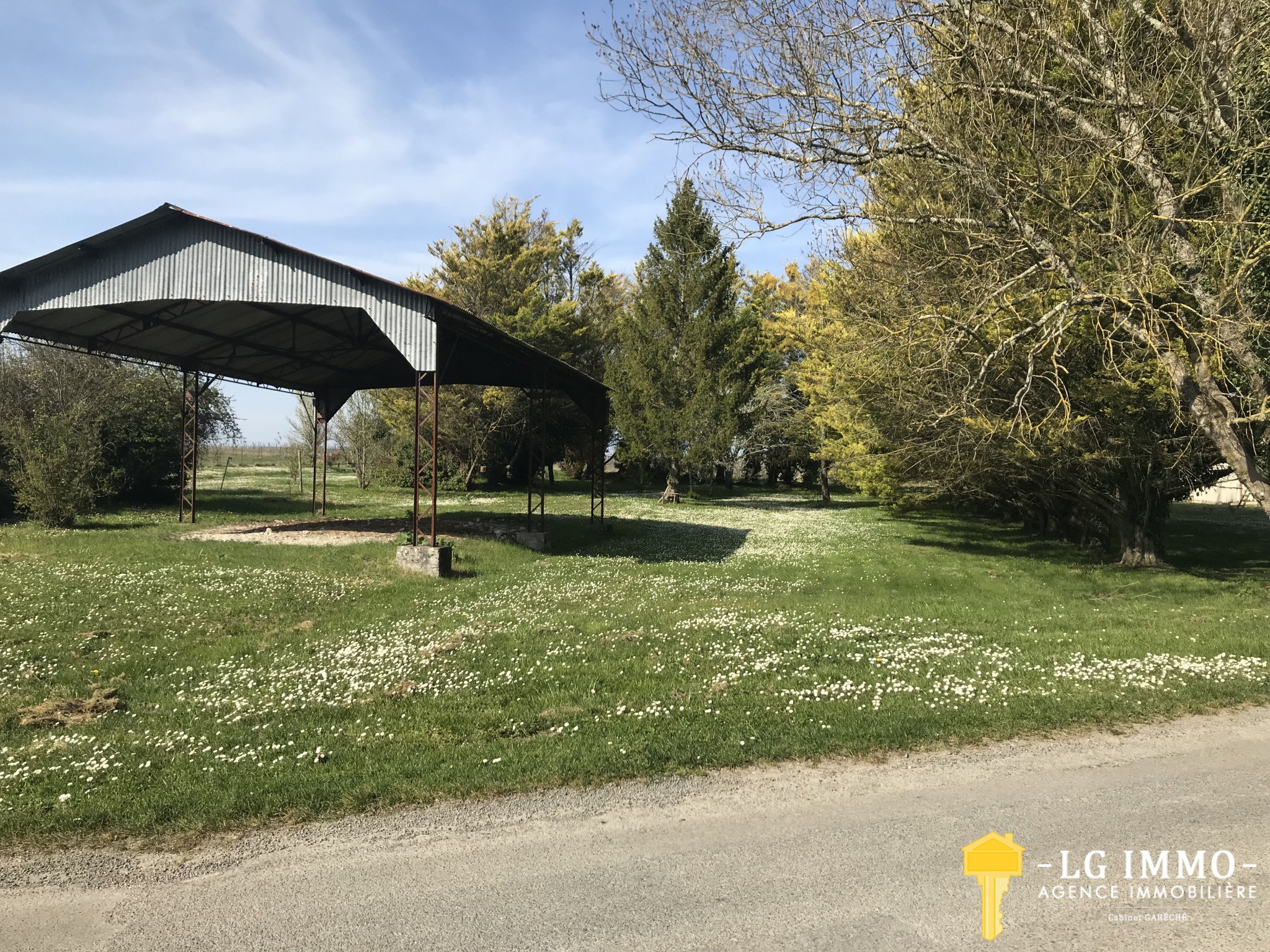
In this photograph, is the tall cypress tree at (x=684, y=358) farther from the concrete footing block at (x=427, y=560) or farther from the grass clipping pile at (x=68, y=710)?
the grass clipping pile at (x=68, y=710)

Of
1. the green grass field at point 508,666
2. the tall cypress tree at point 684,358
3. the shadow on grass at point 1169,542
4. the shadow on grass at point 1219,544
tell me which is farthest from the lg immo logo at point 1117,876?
the tall cypress tree at point 684,358

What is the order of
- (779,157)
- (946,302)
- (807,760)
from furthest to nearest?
1. (946,302)
2. (779,157)
3. (807,760)

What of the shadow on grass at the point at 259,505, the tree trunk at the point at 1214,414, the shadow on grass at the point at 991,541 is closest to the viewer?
the tree trunk at the point at 1214,414

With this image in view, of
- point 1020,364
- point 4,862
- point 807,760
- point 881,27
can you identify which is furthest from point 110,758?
point 1020,364

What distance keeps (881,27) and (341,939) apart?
12.3 metres

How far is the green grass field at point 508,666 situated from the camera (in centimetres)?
596

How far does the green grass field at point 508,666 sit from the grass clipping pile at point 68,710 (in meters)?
0.14

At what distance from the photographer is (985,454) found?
18.4 metres

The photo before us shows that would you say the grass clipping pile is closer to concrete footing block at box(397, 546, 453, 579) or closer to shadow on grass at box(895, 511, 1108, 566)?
concrete footing block at box(397, 546, 453, 579)

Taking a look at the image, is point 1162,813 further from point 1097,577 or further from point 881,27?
point 1097,577

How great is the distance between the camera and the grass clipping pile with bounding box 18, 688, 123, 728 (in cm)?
720

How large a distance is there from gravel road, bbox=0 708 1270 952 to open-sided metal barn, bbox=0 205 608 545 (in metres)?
10.8

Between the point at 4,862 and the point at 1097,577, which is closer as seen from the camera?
the point at 4,862

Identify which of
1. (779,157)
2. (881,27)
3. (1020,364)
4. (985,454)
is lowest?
(985,454)
